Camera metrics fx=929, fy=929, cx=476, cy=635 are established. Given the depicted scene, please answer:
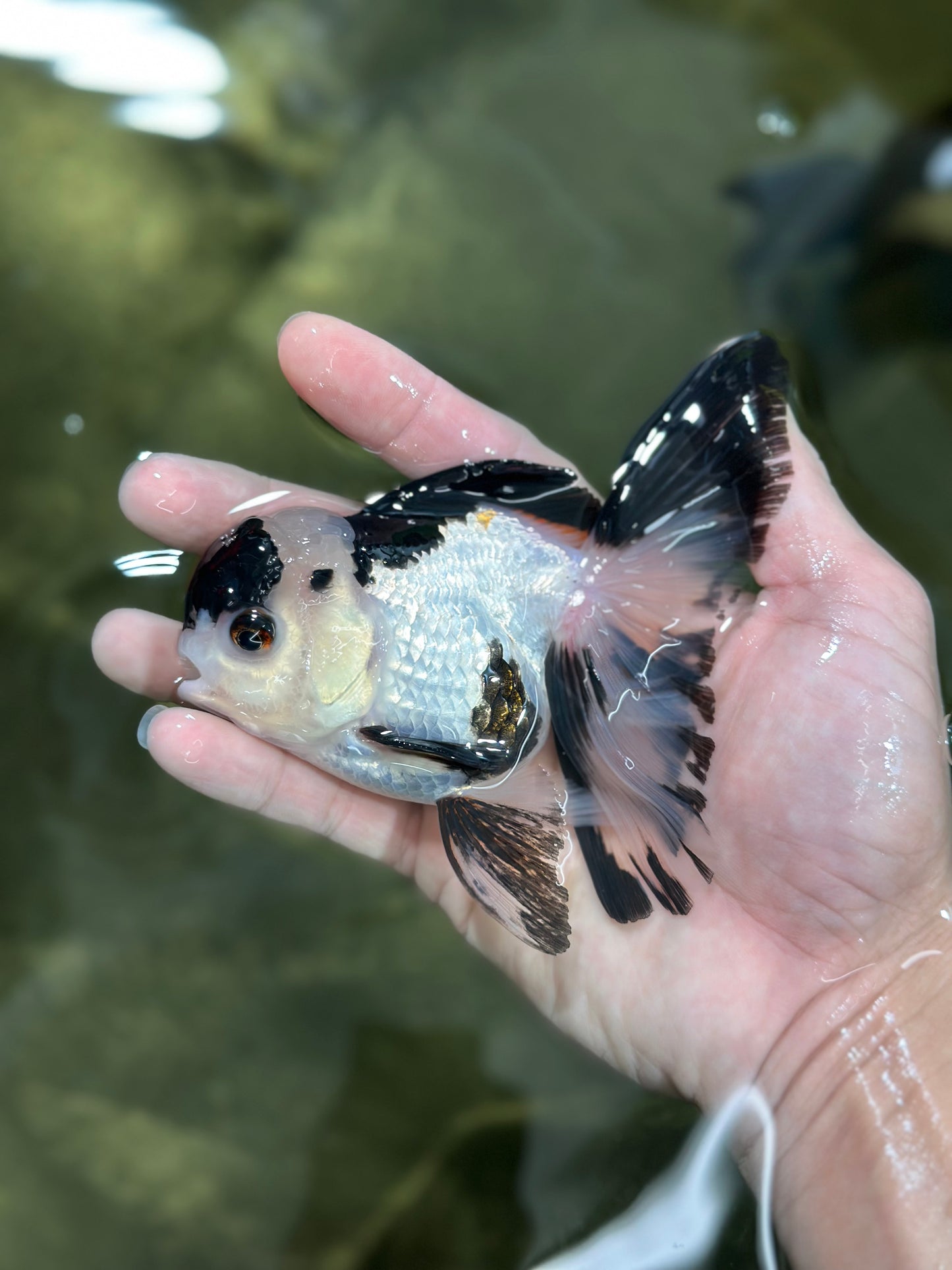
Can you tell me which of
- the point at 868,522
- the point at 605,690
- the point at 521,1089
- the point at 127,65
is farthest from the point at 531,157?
the point at 521,1089

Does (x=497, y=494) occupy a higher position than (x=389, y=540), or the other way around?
(x=497, y=494)

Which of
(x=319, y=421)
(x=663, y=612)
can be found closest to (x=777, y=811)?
Answer: (x=663, y=612)

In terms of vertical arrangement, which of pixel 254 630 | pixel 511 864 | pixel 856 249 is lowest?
pixel 511 864

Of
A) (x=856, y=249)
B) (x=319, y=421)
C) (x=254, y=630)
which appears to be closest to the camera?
(x=254, y=630)

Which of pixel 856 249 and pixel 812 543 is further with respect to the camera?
pixel 856 249

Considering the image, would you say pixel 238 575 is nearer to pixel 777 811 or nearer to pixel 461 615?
pixel 461 615

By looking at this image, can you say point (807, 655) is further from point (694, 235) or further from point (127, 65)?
point (127, 65)

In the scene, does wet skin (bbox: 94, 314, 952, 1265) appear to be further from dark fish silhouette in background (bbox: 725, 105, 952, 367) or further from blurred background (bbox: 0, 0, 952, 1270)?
dark fish silhouette in background (bbox: 725, 105, 952, 367)

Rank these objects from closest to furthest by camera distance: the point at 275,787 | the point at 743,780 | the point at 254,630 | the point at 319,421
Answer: the point at 254,630, the point at 743,780, the point at 275,787, the point at 319,421
